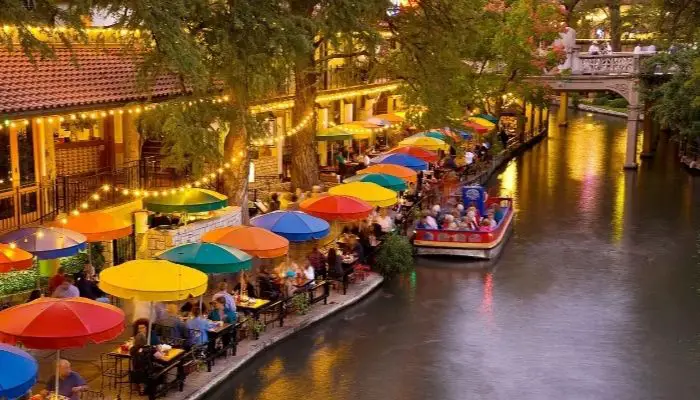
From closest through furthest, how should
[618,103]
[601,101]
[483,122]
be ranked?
[483,122], [618,103], [601,101]

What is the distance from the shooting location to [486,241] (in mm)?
25812

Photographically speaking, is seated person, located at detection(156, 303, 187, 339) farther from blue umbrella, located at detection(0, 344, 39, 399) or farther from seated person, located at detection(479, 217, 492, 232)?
seated person, located at detection(479, 217, 492, 232)

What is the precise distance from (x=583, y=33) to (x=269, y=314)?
72.7 m

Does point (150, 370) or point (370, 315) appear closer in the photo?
point (150, 370)

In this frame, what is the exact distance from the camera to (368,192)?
81.0 feet

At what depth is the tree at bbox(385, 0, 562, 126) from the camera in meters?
29.0

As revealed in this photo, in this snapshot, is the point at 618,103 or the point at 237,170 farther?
the point at 618,103

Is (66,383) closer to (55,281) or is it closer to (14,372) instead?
(14,372)

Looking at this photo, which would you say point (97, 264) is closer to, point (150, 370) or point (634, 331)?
point (150, 370)

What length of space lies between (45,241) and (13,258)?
109 cm

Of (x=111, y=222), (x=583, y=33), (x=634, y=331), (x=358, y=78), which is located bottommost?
(x=634, y=331)

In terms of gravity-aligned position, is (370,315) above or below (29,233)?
below

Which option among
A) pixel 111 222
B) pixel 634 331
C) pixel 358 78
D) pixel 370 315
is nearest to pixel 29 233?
pixel 111 222

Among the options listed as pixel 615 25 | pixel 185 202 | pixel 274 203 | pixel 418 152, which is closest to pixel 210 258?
pixel 185 202
